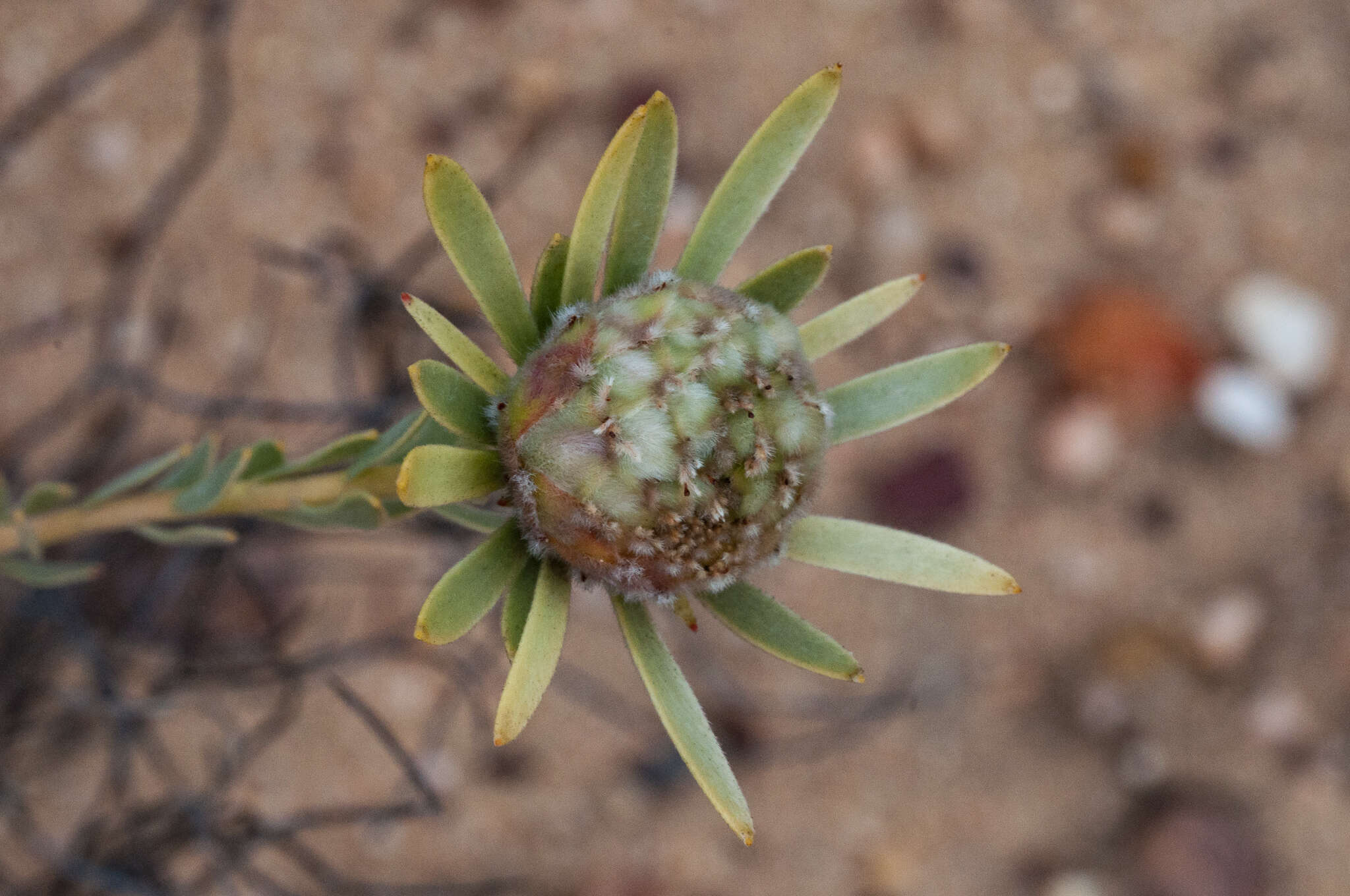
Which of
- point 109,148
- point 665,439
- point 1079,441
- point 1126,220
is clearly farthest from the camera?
point 1126,220

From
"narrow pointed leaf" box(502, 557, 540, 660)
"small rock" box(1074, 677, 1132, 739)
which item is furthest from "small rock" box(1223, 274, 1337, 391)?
"narrow pointed leaf" box(502, 557, 540, 660)

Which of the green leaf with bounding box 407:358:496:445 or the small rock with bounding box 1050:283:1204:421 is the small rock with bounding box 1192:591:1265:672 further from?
the green leaf with bounding box 407:358:496:445

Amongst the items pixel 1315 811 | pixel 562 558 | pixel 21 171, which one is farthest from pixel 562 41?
pixel 1315 811

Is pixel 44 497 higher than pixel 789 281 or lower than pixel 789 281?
lower

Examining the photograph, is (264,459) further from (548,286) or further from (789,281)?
(789,281)

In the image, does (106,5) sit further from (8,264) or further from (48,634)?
(48,634)

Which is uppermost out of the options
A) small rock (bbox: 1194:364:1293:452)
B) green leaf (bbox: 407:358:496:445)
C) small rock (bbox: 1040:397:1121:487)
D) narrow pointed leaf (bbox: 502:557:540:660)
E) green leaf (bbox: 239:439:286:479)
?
green leaf (bbox: 407:358:496:445)

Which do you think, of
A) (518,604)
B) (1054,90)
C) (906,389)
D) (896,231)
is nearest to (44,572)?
(518,604)
